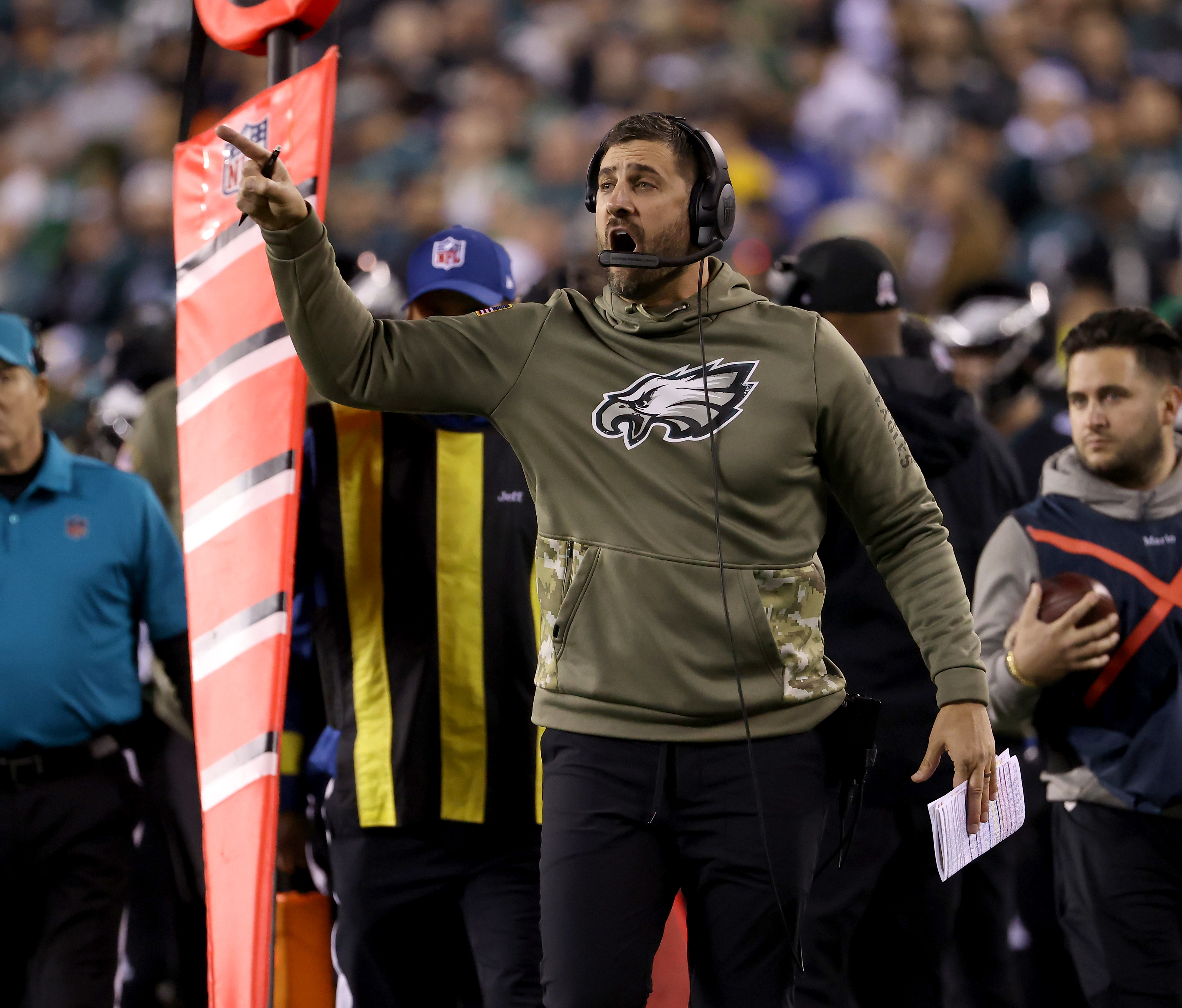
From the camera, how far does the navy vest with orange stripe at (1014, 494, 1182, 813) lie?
3535 millimetres

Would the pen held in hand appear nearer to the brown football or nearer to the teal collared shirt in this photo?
the teal collared shirt

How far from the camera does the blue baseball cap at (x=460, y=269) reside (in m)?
3.67

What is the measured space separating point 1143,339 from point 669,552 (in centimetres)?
187

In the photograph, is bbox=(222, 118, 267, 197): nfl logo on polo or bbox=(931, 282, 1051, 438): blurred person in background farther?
bbox=(931, 282, 1051, 438): blurred person in background

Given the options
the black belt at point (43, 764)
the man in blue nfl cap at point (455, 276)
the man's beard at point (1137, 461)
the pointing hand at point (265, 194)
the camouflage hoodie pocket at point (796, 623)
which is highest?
the pointing hand at point (265, 194)

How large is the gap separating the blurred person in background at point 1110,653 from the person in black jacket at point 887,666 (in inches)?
8.4

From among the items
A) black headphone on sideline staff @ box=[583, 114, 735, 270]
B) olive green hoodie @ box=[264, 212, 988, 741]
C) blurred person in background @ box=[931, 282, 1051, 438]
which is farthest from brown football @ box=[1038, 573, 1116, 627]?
blurred person in background @ box=[931, 282, 1051, 438]

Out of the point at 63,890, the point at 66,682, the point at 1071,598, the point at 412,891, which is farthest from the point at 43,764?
the point at 1071,598

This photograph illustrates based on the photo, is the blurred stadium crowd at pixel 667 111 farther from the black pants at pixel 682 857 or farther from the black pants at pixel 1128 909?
the black pants at pixel 682 857

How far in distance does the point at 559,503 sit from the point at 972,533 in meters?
1.80

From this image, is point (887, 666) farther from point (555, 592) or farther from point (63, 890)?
point (63, 890)

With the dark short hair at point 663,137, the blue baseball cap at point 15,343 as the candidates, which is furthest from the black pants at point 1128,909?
the blue baseball cap at point 15,343

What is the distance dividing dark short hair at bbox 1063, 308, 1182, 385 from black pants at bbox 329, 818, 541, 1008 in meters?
1.84

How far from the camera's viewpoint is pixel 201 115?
11.1 metres
